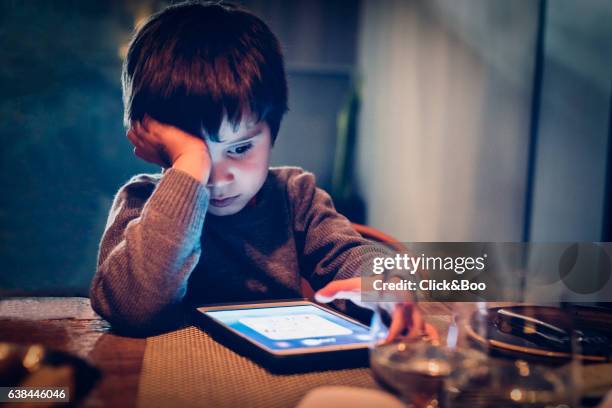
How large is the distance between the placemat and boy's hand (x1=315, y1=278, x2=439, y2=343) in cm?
7

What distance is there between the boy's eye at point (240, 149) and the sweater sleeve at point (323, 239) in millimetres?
184

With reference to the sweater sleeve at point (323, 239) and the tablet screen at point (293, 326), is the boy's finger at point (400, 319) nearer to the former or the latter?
the tablet screen at point (293, 326)

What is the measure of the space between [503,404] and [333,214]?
2.13 ft

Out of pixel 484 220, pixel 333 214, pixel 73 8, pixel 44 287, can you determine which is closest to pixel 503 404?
pixel 333 214

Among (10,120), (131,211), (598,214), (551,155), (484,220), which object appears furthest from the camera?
(484,220)

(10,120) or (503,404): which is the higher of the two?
(10,120)

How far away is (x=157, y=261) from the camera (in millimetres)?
711

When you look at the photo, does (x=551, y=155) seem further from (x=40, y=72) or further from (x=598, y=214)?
(x=40, y=72)

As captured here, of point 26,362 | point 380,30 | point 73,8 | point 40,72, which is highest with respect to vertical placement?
point 380,30

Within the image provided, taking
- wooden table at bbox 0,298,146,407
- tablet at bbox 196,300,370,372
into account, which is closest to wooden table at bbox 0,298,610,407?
wooden table at bbox 0,298,146,407

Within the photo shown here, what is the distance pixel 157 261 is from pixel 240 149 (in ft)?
0.95

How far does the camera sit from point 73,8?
1098mm

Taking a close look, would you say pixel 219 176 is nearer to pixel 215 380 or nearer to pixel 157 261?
pixel 157 261

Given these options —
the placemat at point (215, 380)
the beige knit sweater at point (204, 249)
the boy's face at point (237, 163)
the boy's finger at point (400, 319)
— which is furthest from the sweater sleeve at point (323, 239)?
Answer: the placemat at point (215, 380)
